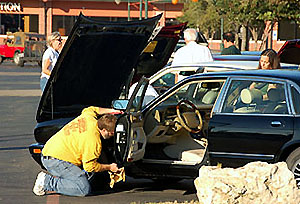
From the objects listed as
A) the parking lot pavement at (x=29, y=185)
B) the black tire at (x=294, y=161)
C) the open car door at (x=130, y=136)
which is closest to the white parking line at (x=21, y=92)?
the parking lot pavement at (x=29, y=185)

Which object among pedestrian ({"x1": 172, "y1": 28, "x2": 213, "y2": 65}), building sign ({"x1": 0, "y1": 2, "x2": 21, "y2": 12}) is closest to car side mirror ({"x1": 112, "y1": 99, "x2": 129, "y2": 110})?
pedestrian ({"x1": 172, "y1": 28, "x2": 213, "y2": 65})

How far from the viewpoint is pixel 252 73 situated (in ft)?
26.9

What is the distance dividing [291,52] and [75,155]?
7.16 metres

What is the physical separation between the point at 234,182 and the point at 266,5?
2998 centimetres

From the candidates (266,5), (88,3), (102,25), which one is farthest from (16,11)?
(102,25)

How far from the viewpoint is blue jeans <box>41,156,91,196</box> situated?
8.39 meters

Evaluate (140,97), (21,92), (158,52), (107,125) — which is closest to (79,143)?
(107,125)

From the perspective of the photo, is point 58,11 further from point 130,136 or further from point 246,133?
point 246,133

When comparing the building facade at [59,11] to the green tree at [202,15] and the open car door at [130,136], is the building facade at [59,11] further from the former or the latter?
the open car door at [130,136]

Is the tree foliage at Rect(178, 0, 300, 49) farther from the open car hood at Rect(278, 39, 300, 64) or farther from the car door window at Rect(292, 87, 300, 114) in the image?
the car door window at Rect(292, 87, 300, 114)

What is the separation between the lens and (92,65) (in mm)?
9516

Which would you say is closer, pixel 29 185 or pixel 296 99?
pixel 296 99

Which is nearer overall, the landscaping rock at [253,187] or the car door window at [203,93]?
the landscaping rock at [253,187]

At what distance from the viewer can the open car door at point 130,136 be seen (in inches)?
322
